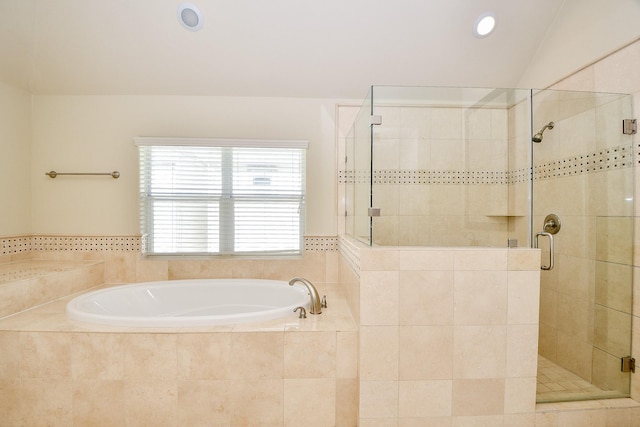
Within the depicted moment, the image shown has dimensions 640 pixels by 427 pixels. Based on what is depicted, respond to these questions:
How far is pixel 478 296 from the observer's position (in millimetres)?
1581

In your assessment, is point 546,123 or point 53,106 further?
point 53,106

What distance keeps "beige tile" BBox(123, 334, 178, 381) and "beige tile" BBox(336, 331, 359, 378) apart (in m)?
0.82

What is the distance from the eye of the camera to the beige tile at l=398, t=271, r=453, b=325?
1573 millimetres

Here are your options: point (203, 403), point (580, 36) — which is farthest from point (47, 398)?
point (580, 36)

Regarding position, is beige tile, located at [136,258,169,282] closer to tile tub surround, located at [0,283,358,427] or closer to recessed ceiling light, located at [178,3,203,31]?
tile tub surround, located at [0,283,358,427]

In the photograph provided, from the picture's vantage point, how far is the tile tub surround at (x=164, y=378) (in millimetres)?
1574

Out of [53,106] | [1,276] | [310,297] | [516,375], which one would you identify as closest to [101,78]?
[53,106]

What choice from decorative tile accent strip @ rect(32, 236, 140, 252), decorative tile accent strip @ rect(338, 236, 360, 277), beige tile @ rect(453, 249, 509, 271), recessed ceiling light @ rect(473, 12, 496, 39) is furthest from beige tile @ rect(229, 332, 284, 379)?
recessed ceiling light @ rect(473, 12, 496, 39)

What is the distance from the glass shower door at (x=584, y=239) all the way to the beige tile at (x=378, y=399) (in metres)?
0.81

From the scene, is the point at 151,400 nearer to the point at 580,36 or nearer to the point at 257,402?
the point at 257,402

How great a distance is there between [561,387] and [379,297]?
3.85 ft

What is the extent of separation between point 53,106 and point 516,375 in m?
3.78

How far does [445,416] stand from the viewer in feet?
5.22

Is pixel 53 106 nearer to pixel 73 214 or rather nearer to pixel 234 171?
pixel 73 214
